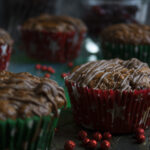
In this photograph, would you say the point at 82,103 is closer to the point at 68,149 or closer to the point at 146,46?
the point at 68,149

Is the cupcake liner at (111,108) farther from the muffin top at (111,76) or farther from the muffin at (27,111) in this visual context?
the muffin at (27,111)

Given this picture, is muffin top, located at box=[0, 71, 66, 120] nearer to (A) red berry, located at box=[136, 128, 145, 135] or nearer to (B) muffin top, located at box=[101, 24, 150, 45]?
(A) red berry, located at box=[136, 128, 145, 135]

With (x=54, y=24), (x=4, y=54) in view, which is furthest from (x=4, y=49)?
(x=54, y=24)

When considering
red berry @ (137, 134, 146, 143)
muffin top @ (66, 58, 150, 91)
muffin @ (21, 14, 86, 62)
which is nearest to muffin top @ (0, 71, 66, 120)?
muffin top @ (66, 58, 150, 91)

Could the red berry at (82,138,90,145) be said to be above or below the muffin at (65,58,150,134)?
below

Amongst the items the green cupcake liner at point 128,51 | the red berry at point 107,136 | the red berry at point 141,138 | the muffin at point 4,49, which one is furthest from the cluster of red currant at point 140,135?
Result: the muffin at point 4,49

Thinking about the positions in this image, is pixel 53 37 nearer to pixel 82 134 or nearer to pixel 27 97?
pixel 82 134
